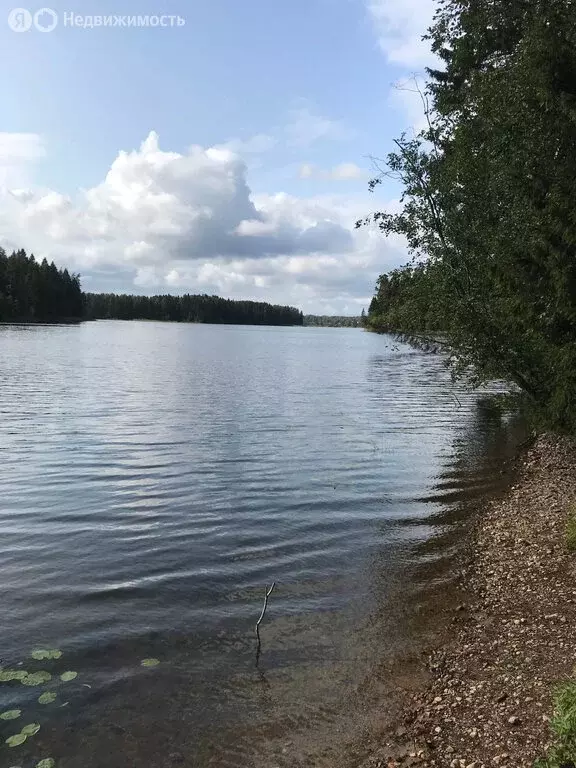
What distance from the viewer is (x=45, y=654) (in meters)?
8.04

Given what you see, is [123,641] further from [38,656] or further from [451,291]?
[451,291]

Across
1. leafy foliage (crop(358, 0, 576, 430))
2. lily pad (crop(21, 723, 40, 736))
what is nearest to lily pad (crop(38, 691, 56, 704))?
lily pad (crop(21, 723, 40, 736))

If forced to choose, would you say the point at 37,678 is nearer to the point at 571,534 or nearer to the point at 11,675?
the point at 11,675

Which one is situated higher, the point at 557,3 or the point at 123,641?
the point at 557,3

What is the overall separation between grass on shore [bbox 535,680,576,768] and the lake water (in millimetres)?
2109

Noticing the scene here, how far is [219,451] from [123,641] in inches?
484

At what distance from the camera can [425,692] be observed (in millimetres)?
6992

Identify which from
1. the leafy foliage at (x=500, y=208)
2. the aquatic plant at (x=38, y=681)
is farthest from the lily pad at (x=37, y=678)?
the leafy foliage at (x=500, y=208)

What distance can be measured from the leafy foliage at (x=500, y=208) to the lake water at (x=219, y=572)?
4027 mm

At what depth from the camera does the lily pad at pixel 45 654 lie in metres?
7.96

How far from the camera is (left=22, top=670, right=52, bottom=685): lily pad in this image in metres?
7.39

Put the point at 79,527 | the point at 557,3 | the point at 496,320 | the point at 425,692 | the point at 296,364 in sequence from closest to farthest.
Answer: the point at 425,692
the point at 79,527
the point at 557,3
the point at 496,320
the point at 296,364

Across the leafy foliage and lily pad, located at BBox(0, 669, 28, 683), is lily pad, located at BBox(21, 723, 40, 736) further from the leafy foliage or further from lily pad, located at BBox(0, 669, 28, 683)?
the leafy foliage

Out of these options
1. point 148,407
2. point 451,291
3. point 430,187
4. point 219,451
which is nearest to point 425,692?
point 219,451
